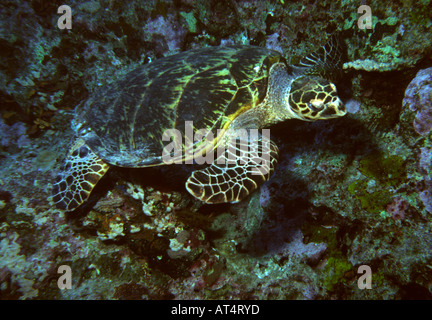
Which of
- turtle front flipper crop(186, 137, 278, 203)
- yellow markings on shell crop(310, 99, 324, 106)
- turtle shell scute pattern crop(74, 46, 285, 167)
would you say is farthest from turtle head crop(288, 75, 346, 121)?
turtle front flipper crop(186, 137, 278, 203)

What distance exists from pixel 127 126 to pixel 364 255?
3140mm

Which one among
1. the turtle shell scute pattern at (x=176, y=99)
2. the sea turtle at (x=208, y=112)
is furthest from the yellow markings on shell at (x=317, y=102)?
the turtle shell scute pattern at (x=176, y=99)

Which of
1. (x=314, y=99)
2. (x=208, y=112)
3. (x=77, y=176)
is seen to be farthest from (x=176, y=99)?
(x=77, y=176)

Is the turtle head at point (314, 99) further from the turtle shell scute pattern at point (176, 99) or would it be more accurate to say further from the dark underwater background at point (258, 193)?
the dark underwater background at point (258, 193)

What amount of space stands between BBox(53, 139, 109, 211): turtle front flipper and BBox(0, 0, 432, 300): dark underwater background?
187 millimetres

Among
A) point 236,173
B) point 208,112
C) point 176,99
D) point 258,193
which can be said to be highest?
point 176,99

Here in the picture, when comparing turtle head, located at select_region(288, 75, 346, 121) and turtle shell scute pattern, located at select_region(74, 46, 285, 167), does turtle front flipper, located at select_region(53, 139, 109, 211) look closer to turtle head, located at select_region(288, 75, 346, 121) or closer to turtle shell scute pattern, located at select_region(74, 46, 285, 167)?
turtle shell scute pattern, located at select_region(74, 46, 285, 167)

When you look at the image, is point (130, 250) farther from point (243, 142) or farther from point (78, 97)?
point (78, 97)

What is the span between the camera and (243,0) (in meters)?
3.36

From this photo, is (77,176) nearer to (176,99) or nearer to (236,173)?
(176,99)

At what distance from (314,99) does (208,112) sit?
1157 millimetres

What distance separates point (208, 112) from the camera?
7.75ft

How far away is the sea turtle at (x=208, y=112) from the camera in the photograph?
224 cm

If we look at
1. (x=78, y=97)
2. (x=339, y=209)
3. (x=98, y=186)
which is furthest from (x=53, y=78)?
(x=339, y=209)
